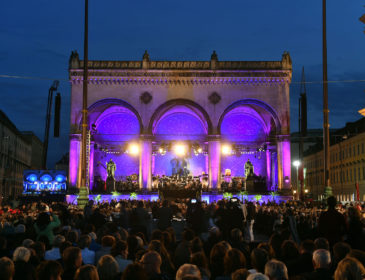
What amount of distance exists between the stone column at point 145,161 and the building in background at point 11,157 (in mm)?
26630

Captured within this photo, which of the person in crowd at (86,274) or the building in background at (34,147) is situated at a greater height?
the building in background at (34,147)

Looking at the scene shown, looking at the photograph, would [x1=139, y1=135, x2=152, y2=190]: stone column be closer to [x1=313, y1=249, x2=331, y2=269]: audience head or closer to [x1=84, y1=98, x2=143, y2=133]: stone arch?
[x1=84, y1=98, x2=143, y2=133]: stone arch

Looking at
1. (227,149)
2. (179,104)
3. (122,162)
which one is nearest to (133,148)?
(122,162)

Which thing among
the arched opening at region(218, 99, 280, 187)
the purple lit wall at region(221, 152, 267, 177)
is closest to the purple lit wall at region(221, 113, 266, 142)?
the arched opening at region(218, 99, 280, 187)

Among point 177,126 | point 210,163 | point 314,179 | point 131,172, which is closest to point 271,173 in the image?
point 210,163

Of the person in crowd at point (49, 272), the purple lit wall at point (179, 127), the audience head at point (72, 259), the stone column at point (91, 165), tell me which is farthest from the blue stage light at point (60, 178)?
the person in crowd at point (49, 272)

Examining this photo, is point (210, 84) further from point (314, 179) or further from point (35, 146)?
point (35, 146)

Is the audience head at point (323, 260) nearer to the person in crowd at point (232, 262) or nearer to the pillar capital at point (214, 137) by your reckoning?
the person in crowd at point (232, 262)

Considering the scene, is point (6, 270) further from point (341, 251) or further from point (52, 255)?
point (341, 251)

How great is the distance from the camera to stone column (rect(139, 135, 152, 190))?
41.9 m

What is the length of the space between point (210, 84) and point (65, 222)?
2872 cm

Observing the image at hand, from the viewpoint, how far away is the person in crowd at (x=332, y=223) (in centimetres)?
1084

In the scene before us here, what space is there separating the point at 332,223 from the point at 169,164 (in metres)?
37.3

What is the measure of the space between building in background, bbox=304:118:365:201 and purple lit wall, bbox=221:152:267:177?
24.6 feet
